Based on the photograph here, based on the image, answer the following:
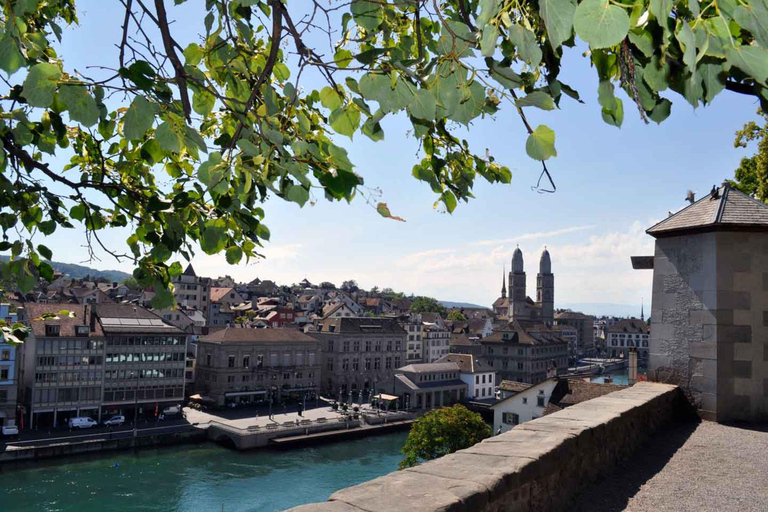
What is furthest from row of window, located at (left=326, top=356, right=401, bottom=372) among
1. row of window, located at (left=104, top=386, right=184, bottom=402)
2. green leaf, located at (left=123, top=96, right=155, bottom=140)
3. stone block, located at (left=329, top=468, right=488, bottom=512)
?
green leaf, located at (left=123, top=96, right=155, bottom=140)

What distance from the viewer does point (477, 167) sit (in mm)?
3746

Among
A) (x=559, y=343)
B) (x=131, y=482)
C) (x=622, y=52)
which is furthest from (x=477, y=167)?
(x=559, y=343)

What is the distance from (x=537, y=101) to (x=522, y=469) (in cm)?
215

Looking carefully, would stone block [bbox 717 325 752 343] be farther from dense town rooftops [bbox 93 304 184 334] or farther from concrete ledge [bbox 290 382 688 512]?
dense town rooftops [bbox 93 304 184 334]

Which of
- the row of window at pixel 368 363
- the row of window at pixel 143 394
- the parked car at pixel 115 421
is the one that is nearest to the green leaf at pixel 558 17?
the parked car at pixel 115 421

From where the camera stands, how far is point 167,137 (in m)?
2.40

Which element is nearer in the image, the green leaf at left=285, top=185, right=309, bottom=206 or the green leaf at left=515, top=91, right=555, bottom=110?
the green leaf at left=515, top=91, right=555, bottom=110

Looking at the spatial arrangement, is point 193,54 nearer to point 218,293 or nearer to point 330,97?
point 330,97

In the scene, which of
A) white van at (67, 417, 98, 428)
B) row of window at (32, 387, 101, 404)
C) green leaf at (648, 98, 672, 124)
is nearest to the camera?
green leaf at (648, 98, 672, 124)

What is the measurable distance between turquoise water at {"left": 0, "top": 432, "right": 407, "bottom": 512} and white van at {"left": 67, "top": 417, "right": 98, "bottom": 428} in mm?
6269

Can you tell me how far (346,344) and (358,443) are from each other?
64.5ft

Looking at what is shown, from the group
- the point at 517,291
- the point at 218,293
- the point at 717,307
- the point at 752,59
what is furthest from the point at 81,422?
the point at 517,291

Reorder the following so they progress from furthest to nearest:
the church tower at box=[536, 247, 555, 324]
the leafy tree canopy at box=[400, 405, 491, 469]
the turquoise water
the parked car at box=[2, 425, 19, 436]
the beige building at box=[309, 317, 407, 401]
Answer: the church tower at box=[536, 247, 555, 324], the beige building at box=[309, 317, 407, 401], the parked car at box=[2, 425, 19, 436], the leafy tree canopy at box=[400, 405, 491, 469], the turquoise water

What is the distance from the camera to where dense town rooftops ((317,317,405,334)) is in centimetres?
6288
